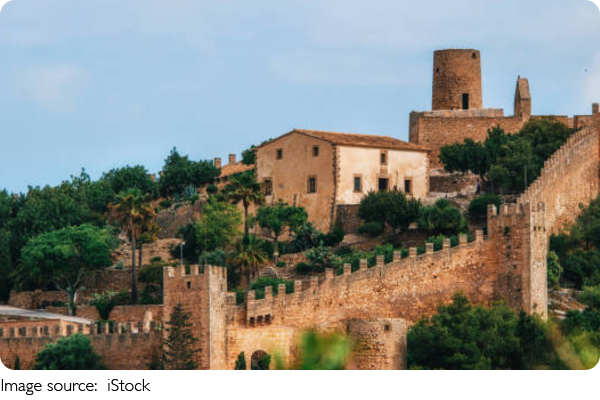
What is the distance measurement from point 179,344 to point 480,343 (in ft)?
28.0

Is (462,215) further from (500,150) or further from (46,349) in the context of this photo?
(46,349)

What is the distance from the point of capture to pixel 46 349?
169 feet

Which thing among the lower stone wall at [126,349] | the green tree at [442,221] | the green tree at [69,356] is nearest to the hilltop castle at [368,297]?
the lower stone wall at [126,349]

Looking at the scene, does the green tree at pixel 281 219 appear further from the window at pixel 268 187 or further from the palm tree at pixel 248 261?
the palm tree at pixel 248 261

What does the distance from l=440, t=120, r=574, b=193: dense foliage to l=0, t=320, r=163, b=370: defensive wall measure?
1606cm

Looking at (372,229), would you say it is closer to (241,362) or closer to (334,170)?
(334,170)

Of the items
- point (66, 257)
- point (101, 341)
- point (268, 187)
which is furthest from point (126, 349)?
point (268, 187)

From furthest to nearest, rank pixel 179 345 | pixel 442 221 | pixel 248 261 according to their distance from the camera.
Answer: pixel 442 221, pixel 248 261, pixel 179 345

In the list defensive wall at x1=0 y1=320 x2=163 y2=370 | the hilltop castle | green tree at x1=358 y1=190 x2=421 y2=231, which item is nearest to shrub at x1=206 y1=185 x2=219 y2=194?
green tree at x1=358 y1=190 x2=421 y2=231

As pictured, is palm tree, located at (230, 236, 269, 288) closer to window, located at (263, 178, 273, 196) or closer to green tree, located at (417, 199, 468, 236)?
green tree, located at (417, 199, 468, 236)

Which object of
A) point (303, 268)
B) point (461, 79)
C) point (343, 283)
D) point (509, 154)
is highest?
point (461, 79)

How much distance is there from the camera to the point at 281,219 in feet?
213

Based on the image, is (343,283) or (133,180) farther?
(133,180)
